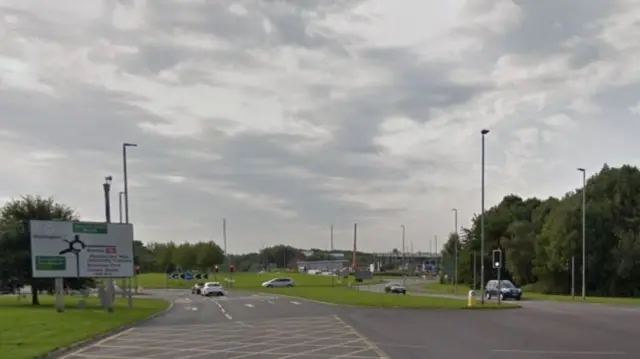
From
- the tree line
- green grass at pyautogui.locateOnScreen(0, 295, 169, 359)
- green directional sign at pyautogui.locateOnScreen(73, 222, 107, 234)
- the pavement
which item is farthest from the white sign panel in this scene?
the tree line

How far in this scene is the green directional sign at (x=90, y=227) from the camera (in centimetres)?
3894

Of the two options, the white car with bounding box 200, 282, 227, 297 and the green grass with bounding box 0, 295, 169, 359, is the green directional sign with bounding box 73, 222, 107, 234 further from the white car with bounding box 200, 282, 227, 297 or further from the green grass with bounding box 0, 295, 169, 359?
the white car with bounding box 200, 282, 227, 297

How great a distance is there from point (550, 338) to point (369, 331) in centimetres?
593

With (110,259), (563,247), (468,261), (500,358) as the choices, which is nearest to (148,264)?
(468,261)

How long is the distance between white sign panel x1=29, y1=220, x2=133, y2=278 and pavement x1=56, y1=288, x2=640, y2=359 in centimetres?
747

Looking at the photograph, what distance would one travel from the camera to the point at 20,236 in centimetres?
4675

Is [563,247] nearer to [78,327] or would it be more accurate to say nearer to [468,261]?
[468,261]

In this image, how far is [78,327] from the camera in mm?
27078

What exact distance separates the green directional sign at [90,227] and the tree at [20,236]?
30.5 feet

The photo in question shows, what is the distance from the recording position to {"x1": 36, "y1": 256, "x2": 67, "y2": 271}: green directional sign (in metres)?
37.9

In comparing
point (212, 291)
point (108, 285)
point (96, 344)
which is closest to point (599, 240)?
point (212, 291)

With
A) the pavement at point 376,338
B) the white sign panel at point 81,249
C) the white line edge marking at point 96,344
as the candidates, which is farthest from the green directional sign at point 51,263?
the white line edge marking at point 96,344

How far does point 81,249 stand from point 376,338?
2187 centimetres

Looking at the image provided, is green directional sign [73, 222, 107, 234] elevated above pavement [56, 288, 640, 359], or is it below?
above
